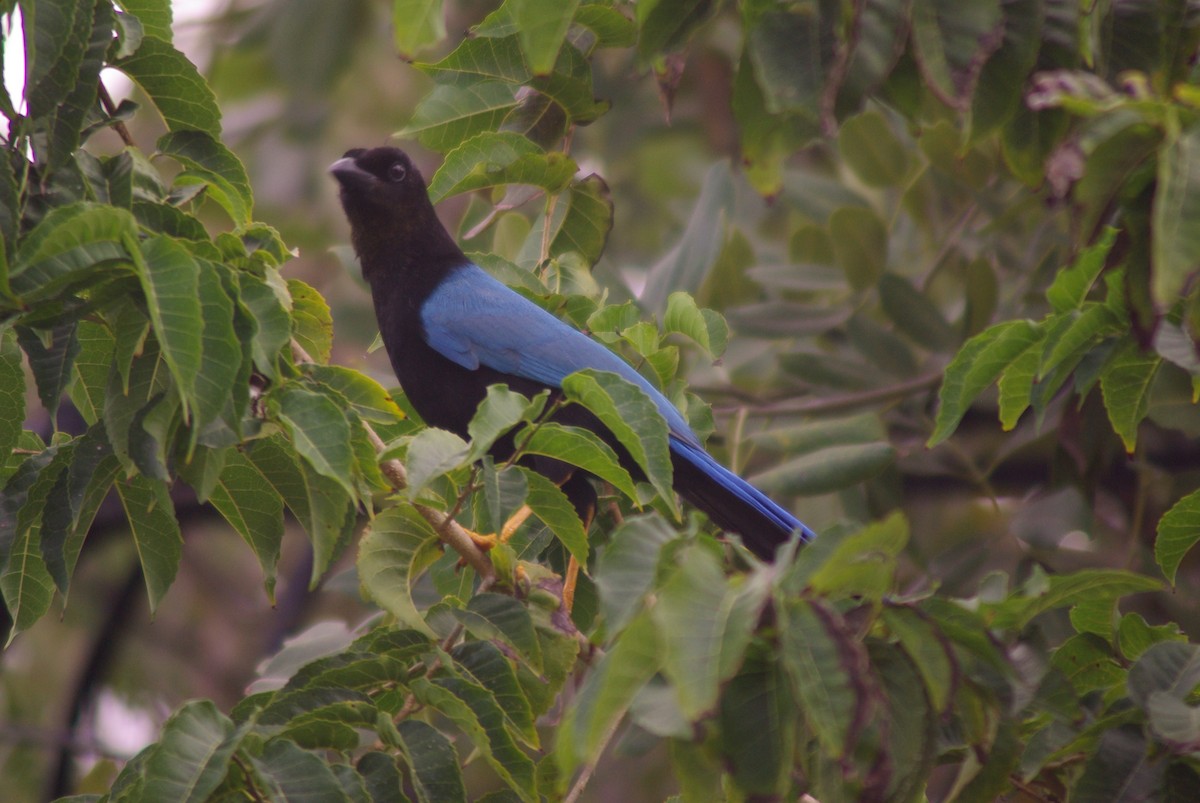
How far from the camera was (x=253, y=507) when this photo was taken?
94.9 inches

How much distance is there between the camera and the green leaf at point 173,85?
7.93 feet

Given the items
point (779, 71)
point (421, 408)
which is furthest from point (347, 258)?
point (779, 71)

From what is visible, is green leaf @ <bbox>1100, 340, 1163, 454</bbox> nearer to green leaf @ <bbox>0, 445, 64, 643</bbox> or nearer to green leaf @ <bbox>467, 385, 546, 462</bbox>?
green leaf @ <bbox>467, 385, 546, 462</bbox>

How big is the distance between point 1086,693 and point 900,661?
0.56 metres

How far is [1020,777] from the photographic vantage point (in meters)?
2.21

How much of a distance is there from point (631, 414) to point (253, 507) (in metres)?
0.79

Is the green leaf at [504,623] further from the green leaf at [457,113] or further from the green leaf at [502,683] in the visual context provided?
the green leaf at [457,113]

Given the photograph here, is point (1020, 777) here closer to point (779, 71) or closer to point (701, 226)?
point (779, 71)

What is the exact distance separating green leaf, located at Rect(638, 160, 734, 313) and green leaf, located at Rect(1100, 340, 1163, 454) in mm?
1848

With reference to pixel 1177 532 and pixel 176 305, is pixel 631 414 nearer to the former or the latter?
pixel 176 305

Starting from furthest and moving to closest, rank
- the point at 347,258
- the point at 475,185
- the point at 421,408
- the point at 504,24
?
the point at 347,258 < the point at 421,408 < the point at 475,185 < the point at 504,24

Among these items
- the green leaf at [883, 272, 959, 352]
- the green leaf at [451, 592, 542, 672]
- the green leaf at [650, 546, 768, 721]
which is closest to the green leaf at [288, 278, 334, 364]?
the green leaf at [451, 592, 542, 672]

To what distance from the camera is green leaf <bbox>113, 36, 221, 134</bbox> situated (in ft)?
7.93

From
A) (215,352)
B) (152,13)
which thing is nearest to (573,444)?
(215,352)
